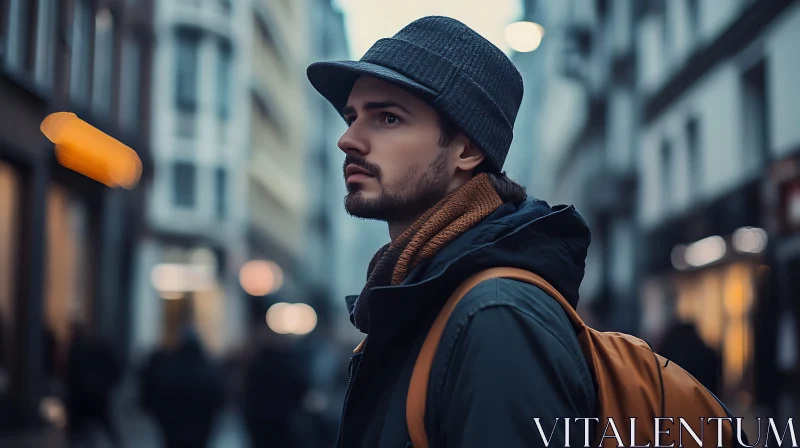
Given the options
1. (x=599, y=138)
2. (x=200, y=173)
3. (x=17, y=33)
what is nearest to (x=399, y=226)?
(x=17, y=33)

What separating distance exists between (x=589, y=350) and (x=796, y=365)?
1058 centimetres

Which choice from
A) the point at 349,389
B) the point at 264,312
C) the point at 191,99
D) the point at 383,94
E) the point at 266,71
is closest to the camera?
the point at 349,389

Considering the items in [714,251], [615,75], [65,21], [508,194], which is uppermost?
[615,75]

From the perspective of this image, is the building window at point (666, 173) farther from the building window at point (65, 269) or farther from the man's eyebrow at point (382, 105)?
the man's eyebrow at point (382, 105)

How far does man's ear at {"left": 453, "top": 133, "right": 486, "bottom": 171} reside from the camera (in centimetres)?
247

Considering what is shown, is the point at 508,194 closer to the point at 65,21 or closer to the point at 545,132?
the point at 65,21

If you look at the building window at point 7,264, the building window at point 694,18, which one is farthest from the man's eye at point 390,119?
the building window at point 694,18

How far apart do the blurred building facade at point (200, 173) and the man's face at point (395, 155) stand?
30685 millimetres

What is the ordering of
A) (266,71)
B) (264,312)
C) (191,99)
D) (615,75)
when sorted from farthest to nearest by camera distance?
(266,71) < (191,99) < (615,75) < (264,312)

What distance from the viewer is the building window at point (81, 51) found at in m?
16.2

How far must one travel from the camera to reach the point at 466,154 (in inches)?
98.0

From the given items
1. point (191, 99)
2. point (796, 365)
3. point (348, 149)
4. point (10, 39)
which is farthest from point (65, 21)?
point (191, 99)

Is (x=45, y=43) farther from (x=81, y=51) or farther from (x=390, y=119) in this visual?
(x=390, y=119)

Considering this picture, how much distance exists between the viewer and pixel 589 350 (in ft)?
6.88
